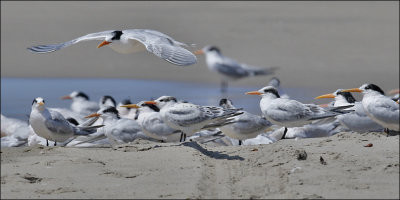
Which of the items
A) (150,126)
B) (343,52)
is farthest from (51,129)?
(343,52)

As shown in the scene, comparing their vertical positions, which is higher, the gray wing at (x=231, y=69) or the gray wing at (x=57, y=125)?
the gray wing at (x=231, y=69)

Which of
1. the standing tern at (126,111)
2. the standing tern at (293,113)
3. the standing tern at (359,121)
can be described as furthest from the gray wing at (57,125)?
the standing tern at (126,111)

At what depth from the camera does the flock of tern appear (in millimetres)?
7688

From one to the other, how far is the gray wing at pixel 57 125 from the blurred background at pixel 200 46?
4.68 m

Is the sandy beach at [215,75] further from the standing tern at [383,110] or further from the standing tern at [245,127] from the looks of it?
the standing tern at [245,127]

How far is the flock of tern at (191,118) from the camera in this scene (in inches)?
303

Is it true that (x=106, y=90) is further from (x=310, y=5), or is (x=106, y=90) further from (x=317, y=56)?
(x=310, y=5)

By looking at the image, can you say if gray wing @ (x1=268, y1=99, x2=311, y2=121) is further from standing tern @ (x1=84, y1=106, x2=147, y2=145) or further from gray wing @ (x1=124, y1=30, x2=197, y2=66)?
standing tern @ (x1=84, y1=106, x2=147, y2=145)

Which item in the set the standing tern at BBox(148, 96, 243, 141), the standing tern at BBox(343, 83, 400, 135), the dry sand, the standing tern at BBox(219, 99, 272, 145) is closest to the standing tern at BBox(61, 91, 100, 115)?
the standing tern at BBox(219, 99, 272, 145)

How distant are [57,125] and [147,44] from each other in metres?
1.12

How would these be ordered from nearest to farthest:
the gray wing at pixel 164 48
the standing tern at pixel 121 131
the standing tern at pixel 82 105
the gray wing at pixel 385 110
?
the gray wing at pixel 385 110 → the gray wing at pixel 164 48 → the standing tern at pixel 121 131 → the standing tern at pixel 82 105

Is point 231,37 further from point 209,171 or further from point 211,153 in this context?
point 209,171

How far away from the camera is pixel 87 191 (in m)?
5.64

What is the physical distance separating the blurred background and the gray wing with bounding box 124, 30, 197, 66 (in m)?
4.07
